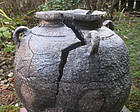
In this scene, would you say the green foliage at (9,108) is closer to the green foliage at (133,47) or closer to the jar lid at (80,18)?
the jar lid at (80,18)

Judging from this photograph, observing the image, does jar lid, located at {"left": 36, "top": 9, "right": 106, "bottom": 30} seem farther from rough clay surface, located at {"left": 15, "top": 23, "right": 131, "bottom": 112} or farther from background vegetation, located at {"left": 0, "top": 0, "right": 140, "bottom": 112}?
background vegetation, located at {"left": 0, "top": 0, "right": 140, "bottom": 112}

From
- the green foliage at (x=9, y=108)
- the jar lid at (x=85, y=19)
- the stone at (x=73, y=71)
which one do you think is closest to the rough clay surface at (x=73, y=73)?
the stone at (x=73, y=71)

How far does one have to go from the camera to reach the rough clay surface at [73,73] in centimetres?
114

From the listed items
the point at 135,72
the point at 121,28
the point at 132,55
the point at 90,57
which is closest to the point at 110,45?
the point at 90,57

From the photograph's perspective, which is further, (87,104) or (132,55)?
(132,55)

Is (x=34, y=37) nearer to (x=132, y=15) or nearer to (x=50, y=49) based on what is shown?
(x=50, y=49)

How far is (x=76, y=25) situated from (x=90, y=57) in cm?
36

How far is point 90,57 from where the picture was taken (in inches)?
→ 45.3

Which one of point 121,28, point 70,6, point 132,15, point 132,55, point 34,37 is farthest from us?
point 132,15

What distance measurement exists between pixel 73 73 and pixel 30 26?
3242 mm

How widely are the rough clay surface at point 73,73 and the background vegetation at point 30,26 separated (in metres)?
1.04

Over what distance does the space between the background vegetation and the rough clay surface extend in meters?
1.04

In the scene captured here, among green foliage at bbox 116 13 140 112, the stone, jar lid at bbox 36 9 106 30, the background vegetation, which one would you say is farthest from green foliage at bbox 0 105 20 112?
green foliage at bbox 116 13 140 112

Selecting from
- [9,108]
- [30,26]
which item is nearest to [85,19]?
[9,108]
